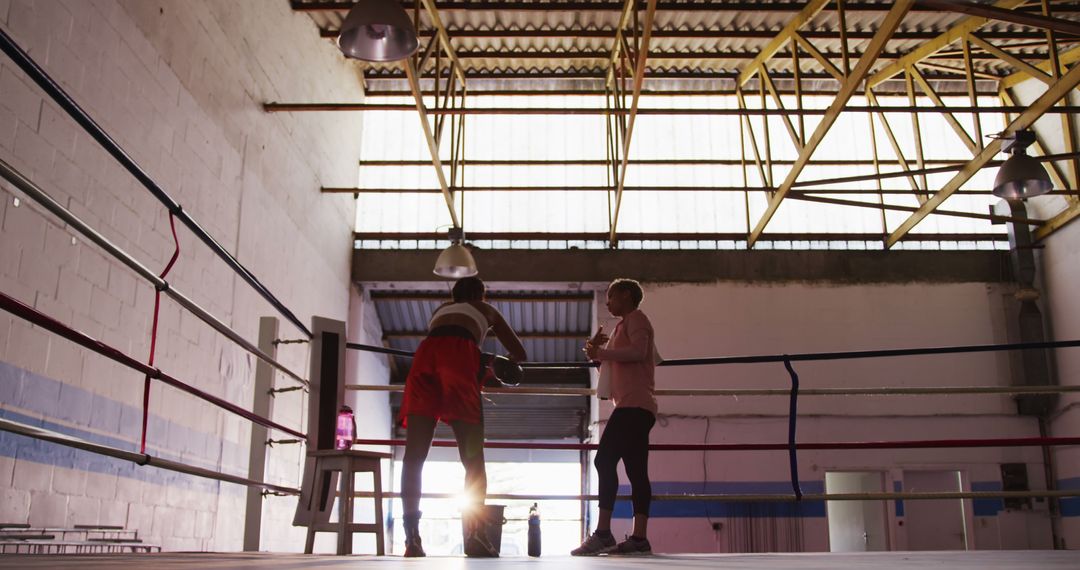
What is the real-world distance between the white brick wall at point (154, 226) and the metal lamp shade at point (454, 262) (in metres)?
1.51

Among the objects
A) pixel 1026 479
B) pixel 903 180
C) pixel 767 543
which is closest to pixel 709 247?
pixel 903 180

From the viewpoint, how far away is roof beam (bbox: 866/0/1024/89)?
9.06m

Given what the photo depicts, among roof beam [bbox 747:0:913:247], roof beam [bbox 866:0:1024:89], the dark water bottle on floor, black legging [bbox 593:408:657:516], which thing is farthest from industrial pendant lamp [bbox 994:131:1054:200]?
black legging [bbox 593:408:657:516]

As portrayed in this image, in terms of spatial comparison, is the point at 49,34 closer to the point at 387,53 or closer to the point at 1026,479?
the point at 387,53

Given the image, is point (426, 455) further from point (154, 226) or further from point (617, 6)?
point (617, 6)

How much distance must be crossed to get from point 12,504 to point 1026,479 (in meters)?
10.6

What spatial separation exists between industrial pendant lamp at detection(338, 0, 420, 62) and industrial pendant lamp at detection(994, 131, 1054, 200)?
513cm

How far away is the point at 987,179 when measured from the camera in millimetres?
11914

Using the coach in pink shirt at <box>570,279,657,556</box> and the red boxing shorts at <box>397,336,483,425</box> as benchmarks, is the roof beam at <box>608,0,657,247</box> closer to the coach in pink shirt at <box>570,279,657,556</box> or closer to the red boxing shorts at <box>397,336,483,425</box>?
the coach in pink shirt at <box>570,279,657,556</box>

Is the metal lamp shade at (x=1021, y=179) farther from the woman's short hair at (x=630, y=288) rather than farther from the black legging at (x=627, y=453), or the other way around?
the black legging at (x=627, y=453)

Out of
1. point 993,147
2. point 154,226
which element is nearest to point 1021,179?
point 993,147

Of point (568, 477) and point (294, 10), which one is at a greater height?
point (294, 10)

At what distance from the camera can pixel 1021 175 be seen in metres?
7.42

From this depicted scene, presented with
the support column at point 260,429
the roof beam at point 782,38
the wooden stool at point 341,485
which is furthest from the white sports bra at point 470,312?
the roof beam at point 782,38
